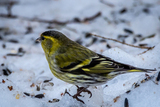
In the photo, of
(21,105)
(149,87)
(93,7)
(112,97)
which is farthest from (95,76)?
(93,7)

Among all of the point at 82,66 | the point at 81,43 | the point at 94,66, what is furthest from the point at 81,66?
the point at 81,43

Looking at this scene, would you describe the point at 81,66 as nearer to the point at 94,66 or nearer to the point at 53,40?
the point at 94,66

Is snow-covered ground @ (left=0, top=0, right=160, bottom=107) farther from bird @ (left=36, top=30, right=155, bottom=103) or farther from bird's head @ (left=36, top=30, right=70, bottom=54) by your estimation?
bird's head @ (left=36, top=30, right=70, bottom=54)

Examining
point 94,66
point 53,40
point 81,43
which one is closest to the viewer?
point 94,66

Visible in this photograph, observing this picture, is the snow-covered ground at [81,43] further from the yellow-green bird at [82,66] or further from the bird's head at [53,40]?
the bird's head at [53,40]

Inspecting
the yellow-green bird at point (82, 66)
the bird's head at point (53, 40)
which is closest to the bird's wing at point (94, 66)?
the yellow-green bird at point (82, 66)

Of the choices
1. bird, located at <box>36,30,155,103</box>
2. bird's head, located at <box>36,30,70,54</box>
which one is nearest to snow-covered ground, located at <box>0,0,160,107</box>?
bird, located at <box>36,30,155,103</box>

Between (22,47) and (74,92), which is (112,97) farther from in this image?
(22,47)
